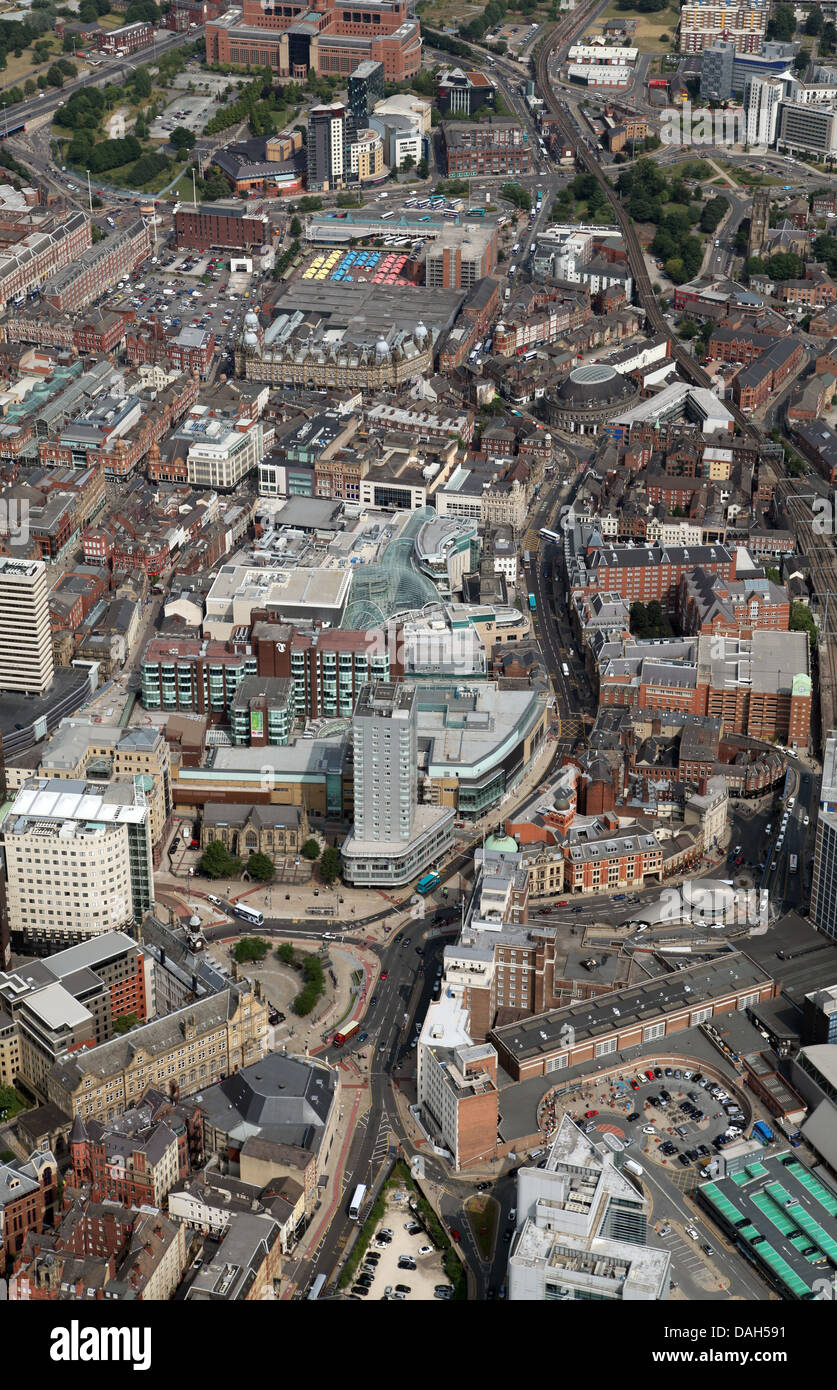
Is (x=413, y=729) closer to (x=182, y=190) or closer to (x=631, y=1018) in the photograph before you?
(x=631, y=1018)

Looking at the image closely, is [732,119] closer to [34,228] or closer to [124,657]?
[34,228]

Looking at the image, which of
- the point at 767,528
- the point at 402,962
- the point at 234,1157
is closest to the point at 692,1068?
the point at 402,962

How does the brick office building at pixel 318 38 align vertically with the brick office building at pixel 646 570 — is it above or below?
above

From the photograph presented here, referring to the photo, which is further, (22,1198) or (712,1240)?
(712,1240)

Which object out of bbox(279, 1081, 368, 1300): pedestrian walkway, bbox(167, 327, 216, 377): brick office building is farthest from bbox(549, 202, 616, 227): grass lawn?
bbox(279, 1081, 368, 1300): pedestrian walkway

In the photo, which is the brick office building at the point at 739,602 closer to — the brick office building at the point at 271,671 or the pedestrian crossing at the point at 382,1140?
the brick office building at the point at 271,671

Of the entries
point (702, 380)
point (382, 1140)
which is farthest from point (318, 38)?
point (382, 1140)

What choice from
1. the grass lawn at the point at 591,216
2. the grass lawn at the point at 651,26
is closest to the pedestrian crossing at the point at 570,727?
the grass lawn at the point at 591,216

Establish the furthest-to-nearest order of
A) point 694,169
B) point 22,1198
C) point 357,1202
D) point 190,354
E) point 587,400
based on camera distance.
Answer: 1. point 694,169
2. point 190,354
3. point 587,400
4. point 357,1202
5. point 22,1198
